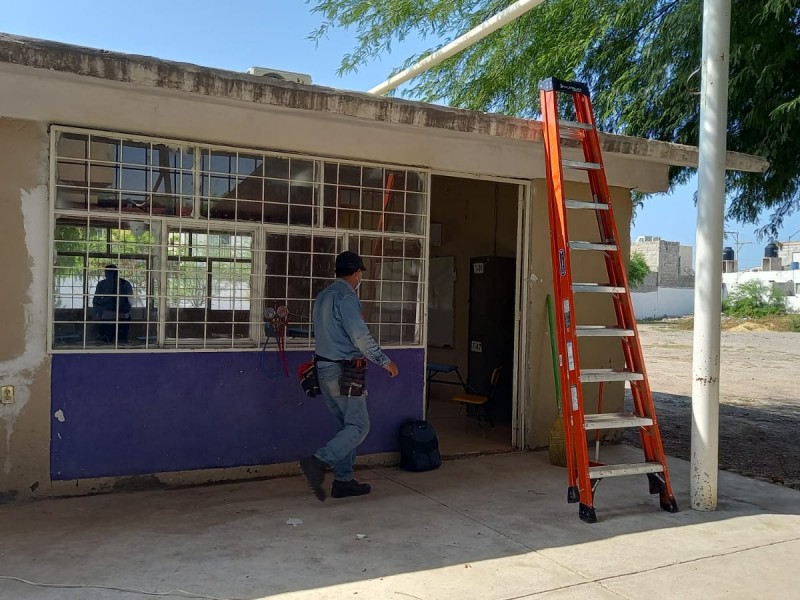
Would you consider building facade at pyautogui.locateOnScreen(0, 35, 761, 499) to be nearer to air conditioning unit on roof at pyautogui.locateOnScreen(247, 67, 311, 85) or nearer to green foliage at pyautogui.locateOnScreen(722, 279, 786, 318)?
air conditioning unit on roof at pyautogui.locateOnScreen(247, 67, 311, 85)

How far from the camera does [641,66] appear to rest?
7.75m

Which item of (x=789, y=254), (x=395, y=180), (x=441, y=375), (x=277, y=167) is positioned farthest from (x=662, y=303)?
(x=277, y=167)

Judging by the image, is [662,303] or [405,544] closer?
[405,544]

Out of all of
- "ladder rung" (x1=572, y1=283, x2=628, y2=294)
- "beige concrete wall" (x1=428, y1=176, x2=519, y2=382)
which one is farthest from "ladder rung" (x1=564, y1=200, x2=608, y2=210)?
"beige concrete wall" (x1=428, y1=176, x2=519, y2=382)

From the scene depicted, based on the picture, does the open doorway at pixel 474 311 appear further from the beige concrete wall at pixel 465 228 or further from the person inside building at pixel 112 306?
the person inside building at pixel 112 306

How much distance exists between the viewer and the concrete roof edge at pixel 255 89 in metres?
4.38

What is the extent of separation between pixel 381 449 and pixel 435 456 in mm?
482

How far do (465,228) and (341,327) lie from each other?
173 inches

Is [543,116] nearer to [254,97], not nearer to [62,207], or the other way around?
[254,97]

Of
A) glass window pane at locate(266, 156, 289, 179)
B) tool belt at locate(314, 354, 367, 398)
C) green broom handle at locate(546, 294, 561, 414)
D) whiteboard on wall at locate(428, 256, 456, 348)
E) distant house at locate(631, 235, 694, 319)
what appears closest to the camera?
tool belt at locate(314, 354, 367, 398)

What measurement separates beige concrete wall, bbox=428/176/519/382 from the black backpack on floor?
123 inches

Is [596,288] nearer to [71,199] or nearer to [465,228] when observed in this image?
[71,199]

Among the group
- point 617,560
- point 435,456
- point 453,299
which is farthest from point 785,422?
point 617,560

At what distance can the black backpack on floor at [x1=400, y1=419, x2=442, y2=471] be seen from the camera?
595 centimetres
